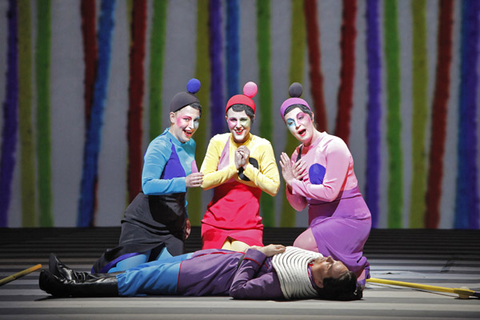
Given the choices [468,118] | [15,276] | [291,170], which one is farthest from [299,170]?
[468,118]

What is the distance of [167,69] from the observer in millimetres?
6023

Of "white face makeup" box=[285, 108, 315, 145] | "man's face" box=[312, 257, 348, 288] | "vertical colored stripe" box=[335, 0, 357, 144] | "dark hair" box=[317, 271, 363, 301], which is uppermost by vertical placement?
"vertical colored stripe" box=[335, 0, 357, 144]

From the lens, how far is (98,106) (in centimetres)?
603

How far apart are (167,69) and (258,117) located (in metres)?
1.13

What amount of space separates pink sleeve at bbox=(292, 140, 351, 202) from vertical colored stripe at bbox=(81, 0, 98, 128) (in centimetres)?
371

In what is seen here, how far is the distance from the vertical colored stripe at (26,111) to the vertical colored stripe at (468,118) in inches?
184

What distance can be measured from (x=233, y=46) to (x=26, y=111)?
241cm

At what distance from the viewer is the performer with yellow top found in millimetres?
3184

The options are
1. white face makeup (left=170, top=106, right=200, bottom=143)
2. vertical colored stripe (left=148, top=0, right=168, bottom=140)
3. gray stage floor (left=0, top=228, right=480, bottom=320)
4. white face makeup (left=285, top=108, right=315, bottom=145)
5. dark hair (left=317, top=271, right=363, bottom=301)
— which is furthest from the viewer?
vertical colored stripe (left=148, top=0, right=168, bottom=140)

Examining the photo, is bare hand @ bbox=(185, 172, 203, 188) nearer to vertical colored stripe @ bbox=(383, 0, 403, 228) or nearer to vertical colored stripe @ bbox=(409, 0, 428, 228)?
vertical colored stripe @ bbox=(383, 0, 403, 228)

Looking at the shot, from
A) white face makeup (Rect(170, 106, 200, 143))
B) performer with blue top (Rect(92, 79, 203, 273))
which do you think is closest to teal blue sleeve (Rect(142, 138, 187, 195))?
performer with blue top (Rect(92, 79, 203, 273))

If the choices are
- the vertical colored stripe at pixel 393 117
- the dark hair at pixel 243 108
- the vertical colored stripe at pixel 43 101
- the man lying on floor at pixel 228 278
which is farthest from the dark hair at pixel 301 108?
the vertical colored stripe at pixel 43 101

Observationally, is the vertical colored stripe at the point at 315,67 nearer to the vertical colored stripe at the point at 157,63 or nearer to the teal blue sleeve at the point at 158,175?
the vertical colored stripe at the point at 157,63

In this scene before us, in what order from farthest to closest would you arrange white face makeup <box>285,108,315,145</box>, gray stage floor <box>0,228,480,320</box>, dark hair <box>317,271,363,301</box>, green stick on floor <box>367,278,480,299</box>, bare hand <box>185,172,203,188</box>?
white face makeup <box>285,108,315,145</box>
bare hand <box>185,172,203,188</box>
green stick on floor <box>367,278,480,299</box>
dark hair <box>317,271,363,301</box>
gray stage floor <box>0,228,480,320</box>
